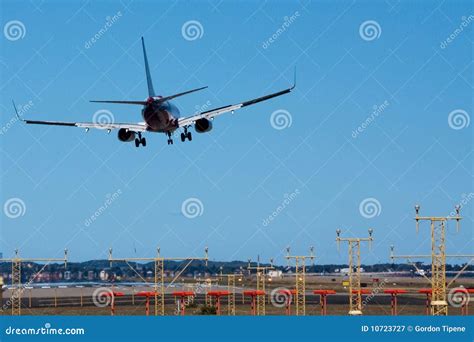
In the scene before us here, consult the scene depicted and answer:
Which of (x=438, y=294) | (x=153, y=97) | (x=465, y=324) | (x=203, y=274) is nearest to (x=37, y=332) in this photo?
(x=465, y=324)

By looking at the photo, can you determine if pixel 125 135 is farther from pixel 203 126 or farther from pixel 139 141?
pixel 203 126

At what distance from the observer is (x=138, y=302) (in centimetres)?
16950

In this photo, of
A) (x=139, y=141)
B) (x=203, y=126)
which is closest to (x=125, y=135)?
(x=139, y=141)

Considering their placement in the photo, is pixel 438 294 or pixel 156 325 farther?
pixel 438 294

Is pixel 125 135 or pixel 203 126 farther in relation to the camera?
pixel 125 135

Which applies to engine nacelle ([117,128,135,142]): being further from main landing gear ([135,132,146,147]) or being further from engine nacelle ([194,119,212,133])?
engine nacelle ([194,119,212,133])

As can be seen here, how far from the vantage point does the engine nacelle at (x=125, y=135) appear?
243ft

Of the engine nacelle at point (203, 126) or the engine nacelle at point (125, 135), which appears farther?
the engine nacelle at point (125, 135)

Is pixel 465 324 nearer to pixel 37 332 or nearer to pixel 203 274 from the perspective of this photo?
pixel 37 332

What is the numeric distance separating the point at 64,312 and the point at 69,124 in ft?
227

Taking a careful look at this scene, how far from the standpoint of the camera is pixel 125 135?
74.1 meters

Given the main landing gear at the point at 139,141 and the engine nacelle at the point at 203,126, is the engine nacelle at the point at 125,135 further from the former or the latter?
the engine nacelle at the point at 203,126

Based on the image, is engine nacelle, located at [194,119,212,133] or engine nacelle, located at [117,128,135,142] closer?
engine nacelle, located at [194,119,212,133]

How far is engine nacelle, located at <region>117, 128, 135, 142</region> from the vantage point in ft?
243
